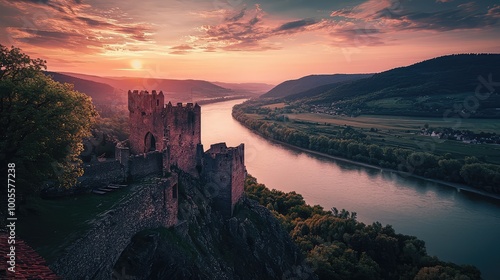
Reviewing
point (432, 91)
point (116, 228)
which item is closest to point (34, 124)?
point (116, 228)

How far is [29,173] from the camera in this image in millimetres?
13305

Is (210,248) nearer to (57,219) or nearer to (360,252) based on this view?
(57,219)

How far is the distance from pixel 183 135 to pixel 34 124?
13.6 meters

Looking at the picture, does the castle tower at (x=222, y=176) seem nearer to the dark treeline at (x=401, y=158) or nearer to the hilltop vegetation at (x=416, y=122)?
the dark treeline at (x=401, y=158)

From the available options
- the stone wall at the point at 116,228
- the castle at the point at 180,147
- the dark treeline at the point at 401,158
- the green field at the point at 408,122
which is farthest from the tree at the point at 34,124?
the green field at the point at 408,122

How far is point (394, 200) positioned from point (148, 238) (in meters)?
44.1

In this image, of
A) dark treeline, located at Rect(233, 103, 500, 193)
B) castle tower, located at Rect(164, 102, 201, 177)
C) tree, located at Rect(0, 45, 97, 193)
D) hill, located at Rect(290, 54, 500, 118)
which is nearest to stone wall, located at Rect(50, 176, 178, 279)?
tree, located at Rect(0, 45, 97, 193)

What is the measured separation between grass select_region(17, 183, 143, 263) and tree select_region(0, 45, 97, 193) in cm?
90

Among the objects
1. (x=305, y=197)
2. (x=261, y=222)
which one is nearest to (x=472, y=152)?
(x=305, y=197)

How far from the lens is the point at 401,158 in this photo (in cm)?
7425

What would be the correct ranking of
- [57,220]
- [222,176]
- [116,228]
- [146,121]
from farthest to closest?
[222,176]
[146,121]
[116,228]
[57,220]

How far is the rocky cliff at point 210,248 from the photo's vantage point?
16391 mm

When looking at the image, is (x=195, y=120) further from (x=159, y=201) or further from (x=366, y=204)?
(x=366, y=204)

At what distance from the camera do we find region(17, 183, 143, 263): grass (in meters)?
11.8
